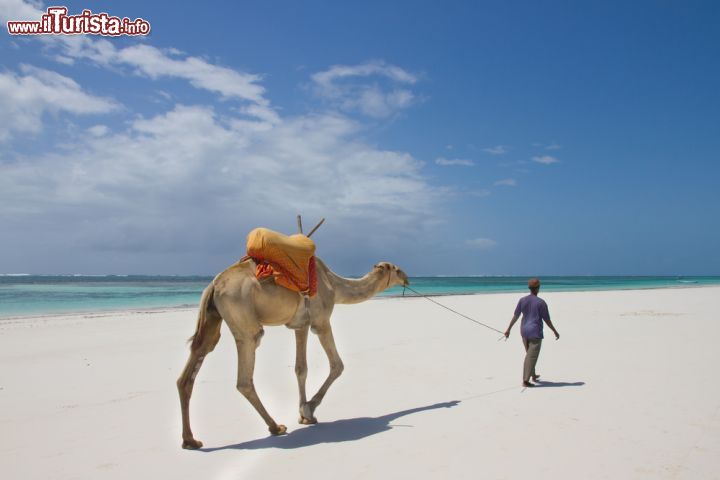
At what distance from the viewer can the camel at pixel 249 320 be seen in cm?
598

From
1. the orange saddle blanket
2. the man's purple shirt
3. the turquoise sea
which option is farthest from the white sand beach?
the turquoise sea

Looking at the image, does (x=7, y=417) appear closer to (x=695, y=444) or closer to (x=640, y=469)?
(x=640, y=469)

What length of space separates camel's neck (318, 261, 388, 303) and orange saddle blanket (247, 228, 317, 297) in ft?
2.50

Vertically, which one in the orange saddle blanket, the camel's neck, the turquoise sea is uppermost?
the orange saddle blanket

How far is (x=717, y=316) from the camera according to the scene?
61.6ft

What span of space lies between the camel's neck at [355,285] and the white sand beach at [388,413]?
1.61m

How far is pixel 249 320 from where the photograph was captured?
6.04m

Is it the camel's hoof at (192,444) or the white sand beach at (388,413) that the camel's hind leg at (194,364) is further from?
the white sand beach at (388,413)

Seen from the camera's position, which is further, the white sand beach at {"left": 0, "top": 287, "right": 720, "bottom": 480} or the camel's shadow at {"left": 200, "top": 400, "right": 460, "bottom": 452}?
the camel's shadow at {"left": 200, "top": 400, "right": 460, "bottom": 452}

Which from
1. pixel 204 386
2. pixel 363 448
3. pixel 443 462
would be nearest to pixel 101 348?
pixel 204 386

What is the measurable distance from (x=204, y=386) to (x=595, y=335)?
10.7 m

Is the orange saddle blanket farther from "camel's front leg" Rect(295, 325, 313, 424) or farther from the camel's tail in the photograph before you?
"camel's front leg" Rect(295, 325, 313, 424)

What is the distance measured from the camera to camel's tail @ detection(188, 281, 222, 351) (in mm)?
6070

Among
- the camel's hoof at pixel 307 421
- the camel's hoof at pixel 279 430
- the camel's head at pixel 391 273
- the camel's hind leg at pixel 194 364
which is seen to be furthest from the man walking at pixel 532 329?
the camel's hind leg at pixel 194 364
